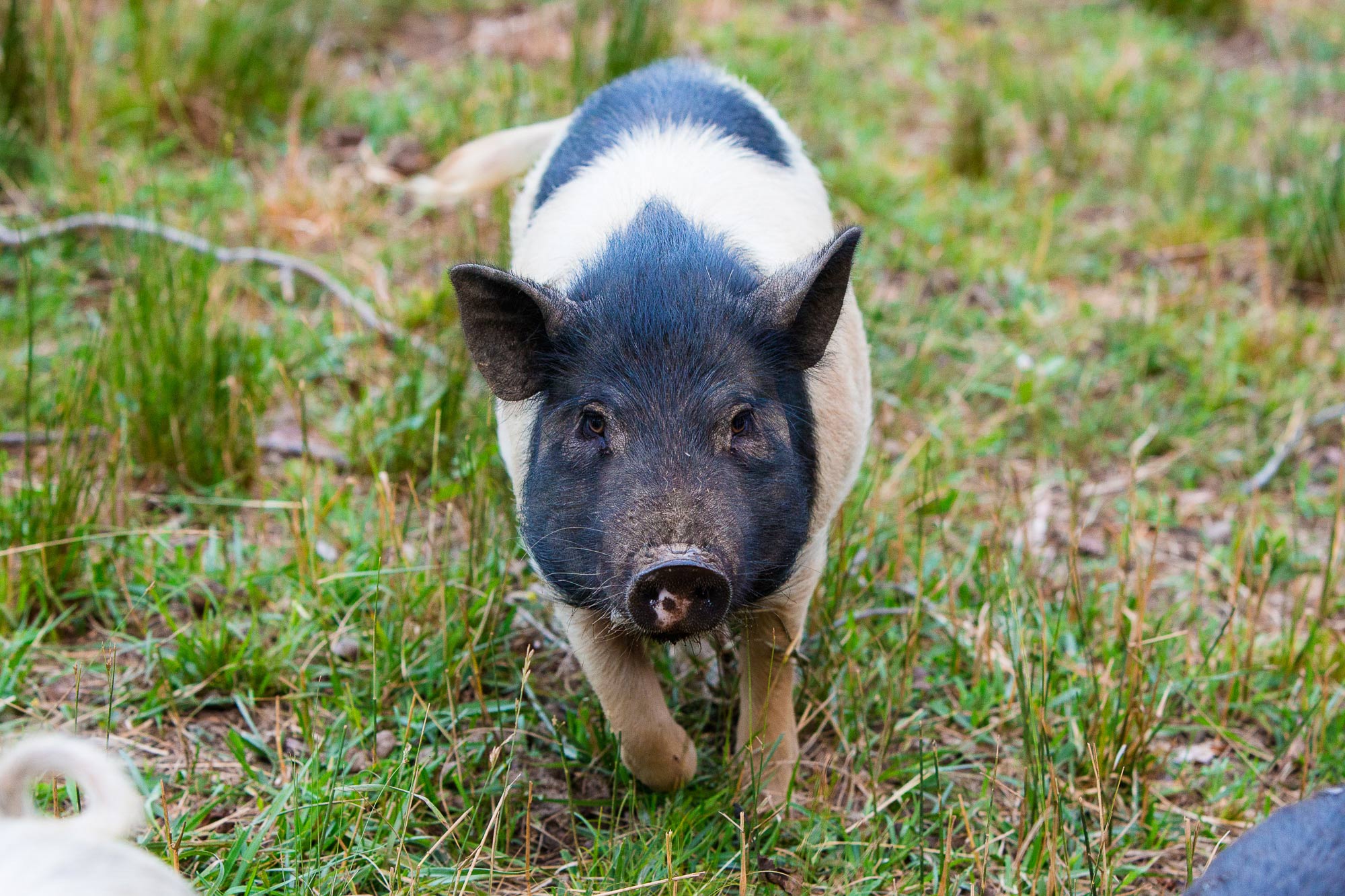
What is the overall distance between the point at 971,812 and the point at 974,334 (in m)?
2.59

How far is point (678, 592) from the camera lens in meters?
2.40

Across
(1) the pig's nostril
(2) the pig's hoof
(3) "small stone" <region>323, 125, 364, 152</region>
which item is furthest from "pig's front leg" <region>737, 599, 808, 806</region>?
(3) "small stone" <region>323, 125, 364, 152</region>

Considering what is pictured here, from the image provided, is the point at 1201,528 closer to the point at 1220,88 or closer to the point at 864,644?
the point at 864,644

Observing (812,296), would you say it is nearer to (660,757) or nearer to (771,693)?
(771,693)

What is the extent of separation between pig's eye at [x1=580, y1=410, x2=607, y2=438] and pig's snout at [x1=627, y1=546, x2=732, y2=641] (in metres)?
0.39

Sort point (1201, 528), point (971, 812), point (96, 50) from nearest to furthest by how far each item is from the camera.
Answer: point (971, 812) < point (1201, 528) < point (96, 50)

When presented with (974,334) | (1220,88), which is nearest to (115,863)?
(974,334)

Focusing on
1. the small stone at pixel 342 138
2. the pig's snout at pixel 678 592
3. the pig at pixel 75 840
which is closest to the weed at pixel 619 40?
the small stone at pixel 342 138

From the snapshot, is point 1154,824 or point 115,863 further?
point 1154,824

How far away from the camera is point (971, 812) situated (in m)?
3.08

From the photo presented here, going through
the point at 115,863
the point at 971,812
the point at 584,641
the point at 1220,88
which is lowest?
the point at 971,812

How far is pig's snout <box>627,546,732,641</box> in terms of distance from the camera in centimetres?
238

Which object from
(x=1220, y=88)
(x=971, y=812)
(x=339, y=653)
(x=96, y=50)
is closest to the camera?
(x=971, y=812)

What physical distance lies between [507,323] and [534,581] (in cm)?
102
